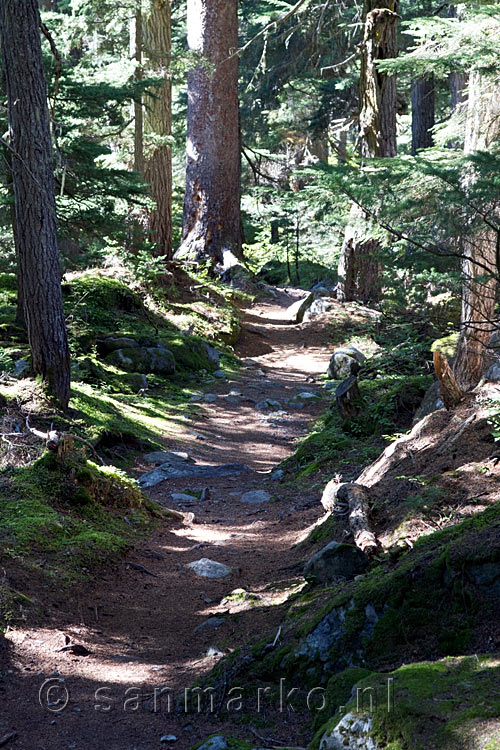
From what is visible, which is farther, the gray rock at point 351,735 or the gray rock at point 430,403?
the gray rock at point 430,403

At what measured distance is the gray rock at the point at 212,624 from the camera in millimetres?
4441

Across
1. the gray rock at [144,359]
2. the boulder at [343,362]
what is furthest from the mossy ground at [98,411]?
the boulder at [343,362]

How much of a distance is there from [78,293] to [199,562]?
25.6 feet

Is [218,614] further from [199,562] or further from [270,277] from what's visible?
[270,277]

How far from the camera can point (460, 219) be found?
4.73 metres

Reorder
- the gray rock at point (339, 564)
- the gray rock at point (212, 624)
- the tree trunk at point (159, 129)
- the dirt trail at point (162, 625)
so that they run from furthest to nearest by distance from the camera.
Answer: the tree trunk at point (159, 129) → the gray rock at point (212, 624) → the gray rock at point (339, 564) → the dirt trail at point (162, 625)

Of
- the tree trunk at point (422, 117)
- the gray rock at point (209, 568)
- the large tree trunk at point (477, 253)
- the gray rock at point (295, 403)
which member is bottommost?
the gray rock at point (295, 403)

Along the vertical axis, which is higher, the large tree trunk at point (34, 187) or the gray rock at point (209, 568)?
the large tree trunk at point (34, 187)

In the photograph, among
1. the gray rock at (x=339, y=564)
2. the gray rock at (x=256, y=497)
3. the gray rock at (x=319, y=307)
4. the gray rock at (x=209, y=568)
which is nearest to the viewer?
the gray rock at (x=339, y=564)

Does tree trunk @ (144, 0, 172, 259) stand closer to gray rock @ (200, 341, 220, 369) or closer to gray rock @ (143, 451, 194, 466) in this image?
gray rock @ (200, 341, 220, 369)

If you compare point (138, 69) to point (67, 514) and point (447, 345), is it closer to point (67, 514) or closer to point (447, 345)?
point (447, 345)

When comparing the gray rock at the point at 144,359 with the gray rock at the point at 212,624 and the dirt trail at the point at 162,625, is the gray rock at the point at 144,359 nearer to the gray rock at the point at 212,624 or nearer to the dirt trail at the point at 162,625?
the dirt trail at the point at 162,625

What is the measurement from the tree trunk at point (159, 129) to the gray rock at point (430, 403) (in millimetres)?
9220

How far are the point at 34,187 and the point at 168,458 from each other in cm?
355
